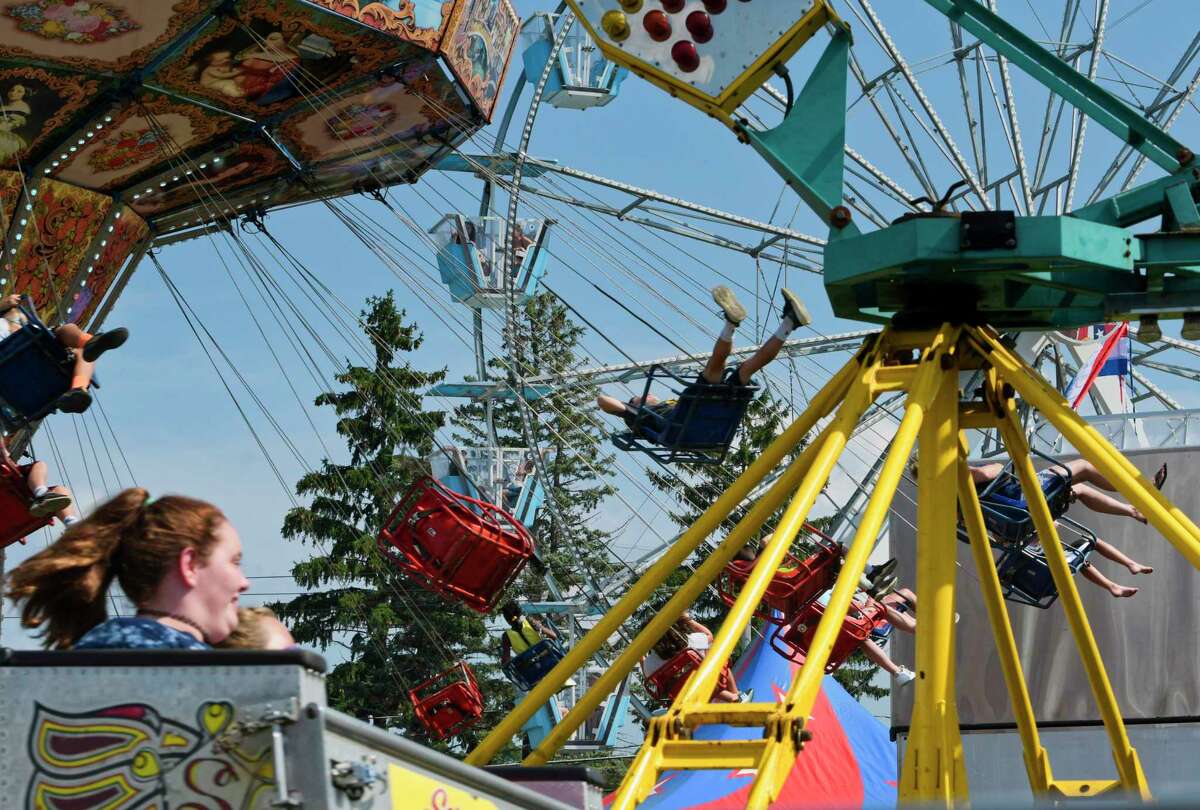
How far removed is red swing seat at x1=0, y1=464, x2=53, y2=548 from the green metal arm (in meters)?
5.94

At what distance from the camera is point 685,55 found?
8281mm

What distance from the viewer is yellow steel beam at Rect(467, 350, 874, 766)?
741 centimetres

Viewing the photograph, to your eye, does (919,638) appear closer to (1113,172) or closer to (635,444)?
(635,444)

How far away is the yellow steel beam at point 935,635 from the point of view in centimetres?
659

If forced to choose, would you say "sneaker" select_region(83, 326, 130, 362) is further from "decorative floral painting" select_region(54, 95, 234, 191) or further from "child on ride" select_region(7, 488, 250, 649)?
"child on ride" select_region(7, 488, 250, 649)

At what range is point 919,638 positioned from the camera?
679 centimetres

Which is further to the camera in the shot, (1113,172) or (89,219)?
(1113,172)

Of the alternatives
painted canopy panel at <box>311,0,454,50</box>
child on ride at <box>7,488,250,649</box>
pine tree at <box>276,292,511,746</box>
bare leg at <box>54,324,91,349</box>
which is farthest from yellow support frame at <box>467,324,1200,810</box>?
pine tree at <box>276,292,511,746</box>

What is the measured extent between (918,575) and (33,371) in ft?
18.9

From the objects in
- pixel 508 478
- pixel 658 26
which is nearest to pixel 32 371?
pixel 658 26

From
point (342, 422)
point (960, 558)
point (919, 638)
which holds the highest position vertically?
point (342, 422)

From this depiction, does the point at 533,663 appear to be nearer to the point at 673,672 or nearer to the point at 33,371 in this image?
the point at 673,672

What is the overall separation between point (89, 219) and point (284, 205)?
160cm

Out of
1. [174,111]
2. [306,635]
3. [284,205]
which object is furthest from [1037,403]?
[306,635]
